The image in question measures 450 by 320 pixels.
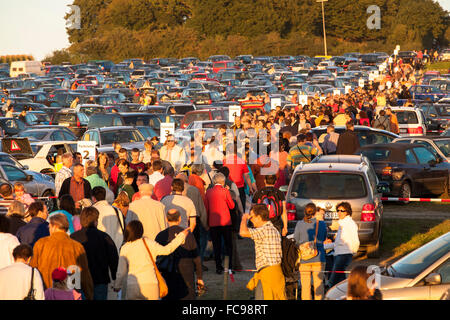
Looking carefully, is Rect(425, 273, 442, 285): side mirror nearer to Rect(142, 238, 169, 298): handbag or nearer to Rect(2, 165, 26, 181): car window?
Rect(142, 238, 169, 298): handbag

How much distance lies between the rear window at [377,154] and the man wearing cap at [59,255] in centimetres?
1281

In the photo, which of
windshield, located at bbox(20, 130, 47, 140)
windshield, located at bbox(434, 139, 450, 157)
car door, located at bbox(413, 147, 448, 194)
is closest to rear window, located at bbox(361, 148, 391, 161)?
car door, located at bbox(413, 147, 448, 194)

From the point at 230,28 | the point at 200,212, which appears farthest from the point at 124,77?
the point at 200,212

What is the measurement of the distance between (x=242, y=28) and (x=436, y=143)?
95410 millimetres

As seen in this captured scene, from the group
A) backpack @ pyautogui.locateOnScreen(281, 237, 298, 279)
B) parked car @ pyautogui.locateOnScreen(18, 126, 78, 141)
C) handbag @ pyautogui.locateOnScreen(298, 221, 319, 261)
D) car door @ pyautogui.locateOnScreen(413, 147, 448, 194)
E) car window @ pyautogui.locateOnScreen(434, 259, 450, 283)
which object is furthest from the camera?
parked car @ pyautogui.locateOnScreen(18, 126, 78, 141)

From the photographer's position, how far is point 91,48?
10725cm

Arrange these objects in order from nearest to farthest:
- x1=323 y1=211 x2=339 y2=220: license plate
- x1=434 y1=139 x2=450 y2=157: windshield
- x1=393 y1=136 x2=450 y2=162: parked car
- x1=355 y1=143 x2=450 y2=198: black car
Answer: x1=323 y1=211 x2=339 y2=220: license plate → x1=355 y1=143 x2=450 y2=198: black car → x1=393 y1=136 x2=450 y2=162: parked car → x1=434 y1=139 x2=450 y2=157: windshield

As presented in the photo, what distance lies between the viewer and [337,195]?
14.3 meters

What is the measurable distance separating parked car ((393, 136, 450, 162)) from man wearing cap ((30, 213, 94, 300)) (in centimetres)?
1427

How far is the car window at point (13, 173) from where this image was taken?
19.7 m

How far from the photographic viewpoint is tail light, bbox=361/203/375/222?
1417 cm

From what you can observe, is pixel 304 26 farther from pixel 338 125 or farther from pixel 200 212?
pixel 200 212

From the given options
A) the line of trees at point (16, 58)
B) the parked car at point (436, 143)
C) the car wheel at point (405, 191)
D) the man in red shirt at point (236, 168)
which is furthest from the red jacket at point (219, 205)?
the line of trees at point (16, 58)

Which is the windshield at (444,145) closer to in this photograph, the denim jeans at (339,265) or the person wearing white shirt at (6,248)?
the denim jeans at (339,265)
